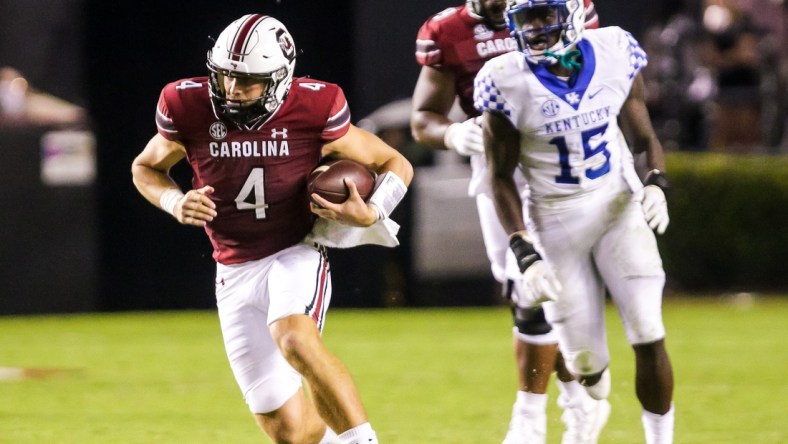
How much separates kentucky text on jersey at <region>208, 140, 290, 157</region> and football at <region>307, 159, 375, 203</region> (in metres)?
0.16

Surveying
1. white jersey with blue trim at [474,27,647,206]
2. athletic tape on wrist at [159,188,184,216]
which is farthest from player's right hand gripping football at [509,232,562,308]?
athletic tape on wrist at [159,188,184,216]

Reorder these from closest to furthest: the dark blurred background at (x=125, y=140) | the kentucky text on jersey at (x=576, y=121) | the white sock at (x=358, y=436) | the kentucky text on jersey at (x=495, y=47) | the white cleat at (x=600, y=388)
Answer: the white sock at (x=358, y=436) < the kentucky text on jersey at (x=576, y=121) < the white cleat at (x=600, y=388) < the kentucky text on jersey at (x=495, y=47) < the dark blurred background at (x=125, y=140)

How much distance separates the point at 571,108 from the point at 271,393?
1.50 m

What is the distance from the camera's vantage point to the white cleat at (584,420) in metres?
6.13

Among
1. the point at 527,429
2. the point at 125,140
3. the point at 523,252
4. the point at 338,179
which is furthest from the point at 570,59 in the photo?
the point at 125,140

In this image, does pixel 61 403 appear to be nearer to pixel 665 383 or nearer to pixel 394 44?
pixel 665 383

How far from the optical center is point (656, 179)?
532cm

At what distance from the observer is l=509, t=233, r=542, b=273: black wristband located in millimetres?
5207

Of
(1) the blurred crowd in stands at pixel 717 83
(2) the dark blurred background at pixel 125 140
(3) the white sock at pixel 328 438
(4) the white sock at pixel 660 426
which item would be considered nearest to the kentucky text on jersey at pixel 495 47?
(4) the white sock at pixel 660 426

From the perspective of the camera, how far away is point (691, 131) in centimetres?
1359

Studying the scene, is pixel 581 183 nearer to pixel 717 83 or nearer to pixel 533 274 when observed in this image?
pixel 533 274

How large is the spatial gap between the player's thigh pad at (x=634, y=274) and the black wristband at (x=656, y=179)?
0.14 metres

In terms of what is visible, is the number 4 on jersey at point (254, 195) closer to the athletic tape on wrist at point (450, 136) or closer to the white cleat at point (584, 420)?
the athletic tape on wrist at point (450, 136)

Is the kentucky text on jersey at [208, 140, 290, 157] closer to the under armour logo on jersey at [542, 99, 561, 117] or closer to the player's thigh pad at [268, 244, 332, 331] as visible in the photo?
the player's thigh pad at [268, 244, 332, 331]
